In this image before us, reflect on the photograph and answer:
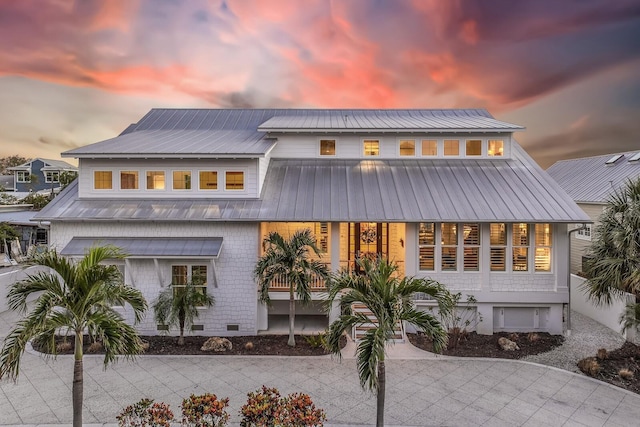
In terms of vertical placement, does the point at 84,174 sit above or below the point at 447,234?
above

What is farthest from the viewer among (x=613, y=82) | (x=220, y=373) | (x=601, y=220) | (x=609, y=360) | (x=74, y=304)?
(x=613, y=82)

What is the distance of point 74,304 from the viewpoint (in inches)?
207

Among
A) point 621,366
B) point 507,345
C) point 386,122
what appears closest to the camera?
point 621,366

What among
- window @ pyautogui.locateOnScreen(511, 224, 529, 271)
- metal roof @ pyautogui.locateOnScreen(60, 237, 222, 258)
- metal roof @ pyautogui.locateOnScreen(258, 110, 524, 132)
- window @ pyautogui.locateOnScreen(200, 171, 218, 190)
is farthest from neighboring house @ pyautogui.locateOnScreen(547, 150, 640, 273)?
window @ pyautogui.locateOnScreen(200, 171, 218, 190)

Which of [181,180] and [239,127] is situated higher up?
[239,127]

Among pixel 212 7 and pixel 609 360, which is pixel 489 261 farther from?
pixel 212 7

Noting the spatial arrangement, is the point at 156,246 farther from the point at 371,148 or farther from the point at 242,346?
the point at 371,148

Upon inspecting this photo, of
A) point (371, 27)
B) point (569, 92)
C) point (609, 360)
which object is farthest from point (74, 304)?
point (569, 92)

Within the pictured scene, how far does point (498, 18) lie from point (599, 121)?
12.6m

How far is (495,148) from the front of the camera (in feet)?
49.6

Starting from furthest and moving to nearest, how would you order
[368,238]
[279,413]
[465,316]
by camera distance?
[368,238]
[465,316]
[279,413]

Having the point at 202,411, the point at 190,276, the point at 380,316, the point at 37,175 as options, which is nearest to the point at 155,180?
the point at 190,276

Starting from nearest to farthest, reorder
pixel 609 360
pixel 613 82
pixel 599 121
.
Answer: pixel 609 360 < pixel 613 82 < pixel 599 121

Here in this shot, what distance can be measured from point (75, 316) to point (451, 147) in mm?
15338
